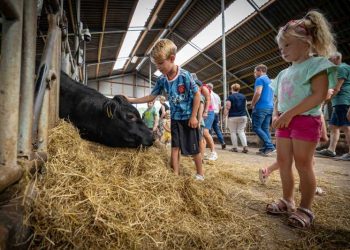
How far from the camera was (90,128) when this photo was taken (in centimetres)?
267

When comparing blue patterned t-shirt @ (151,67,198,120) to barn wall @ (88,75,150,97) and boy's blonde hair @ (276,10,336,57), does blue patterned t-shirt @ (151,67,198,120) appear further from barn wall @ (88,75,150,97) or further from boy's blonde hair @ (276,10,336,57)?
barn wall @ (88,75,150,97)

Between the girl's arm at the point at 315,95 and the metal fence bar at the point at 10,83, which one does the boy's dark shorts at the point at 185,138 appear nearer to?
the girl's arm at the point at 315,95

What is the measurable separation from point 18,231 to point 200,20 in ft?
41.3

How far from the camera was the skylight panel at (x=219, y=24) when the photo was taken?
33.4ft

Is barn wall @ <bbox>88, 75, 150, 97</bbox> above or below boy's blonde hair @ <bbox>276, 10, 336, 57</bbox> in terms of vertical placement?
above

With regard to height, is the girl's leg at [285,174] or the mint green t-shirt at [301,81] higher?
the mint green t-shirt at [301,81]

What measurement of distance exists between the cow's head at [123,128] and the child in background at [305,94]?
4.65 ft

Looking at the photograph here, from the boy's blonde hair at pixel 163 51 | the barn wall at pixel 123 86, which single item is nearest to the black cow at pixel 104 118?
the boy's blonde hair at pixel 163 51

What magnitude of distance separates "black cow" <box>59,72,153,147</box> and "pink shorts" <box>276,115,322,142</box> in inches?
57.4

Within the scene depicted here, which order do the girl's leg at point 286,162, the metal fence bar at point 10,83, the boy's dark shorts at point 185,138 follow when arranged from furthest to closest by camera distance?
1. the boy's dark shorts at point 185,138
2. the girl's leg at point 286,162
3. the metal fence bar at point 10,83

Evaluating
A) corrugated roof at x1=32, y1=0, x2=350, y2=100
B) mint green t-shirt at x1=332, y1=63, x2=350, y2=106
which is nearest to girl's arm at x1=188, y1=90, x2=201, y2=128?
mint green t-shirt at x1=332, y1=63, x2=350, y2=106

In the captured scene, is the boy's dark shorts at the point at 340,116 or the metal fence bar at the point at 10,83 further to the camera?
the boy's dark shorts at the point at 340,116

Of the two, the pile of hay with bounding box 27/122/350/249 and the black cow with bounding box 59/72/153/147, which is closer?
the pile of hay with bounding box 27/122/350/249

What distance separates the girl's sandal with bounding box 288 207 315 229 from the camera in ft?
4.92
